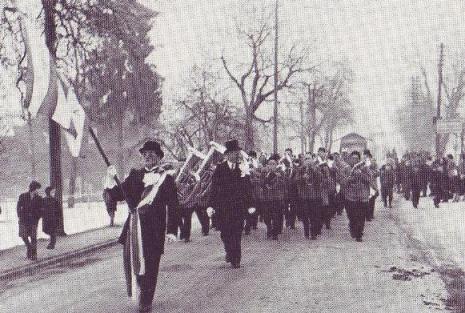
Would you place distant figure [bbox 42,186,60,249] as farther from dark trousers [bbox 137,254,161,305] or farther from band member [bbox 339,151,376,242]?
dark trousers [bbox 137,254,161,305]

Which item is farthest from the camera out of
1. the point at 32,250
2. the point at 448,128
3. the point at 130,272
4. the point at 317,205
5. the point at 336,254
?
the point at 448,128

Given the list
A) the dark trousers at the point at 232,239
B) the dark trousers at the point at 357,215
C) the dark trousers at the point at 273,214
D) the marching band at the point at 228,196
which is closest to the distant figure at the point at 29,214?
the marching band at the point at 228,196

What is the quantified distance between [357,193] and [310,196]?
1222 millimetres

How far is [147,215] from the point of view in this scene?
7742mm

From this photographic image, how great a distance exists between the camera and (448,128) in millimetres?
24312

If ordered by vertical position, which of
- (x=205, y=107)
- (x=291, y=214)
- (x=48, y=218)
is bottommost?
(x=291, y=214)

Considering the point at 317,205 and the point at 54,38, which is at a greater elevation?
the point at 54,38

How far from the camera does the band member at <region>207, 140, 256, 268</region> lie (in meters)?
10.7

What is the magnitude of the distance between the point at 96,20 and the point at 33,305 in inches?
436

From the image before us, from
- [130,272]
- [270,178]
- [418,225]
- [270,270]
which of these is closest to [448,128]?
[418,225]

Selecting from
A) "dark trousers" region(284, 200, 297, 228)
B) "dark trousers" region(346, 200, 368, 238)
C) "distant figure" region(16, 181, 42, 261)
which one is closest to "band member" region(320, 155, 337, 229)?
"dark trousers" region(284, 200, 297, 228)

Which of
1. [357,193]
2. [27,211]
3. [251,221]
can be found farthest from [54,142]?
[357,193]

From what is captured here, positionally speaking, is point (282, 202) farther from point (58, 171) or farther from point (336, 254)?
point (58, 171)

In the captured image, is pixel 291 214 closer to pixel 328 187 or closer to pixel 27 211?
pixel 328 187
